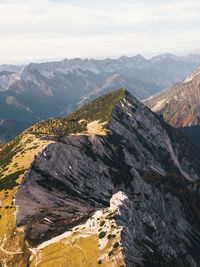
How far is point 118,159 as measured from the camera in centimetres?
17338

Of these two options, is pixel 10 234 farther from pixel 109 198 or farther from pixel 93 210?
pixel 109 198

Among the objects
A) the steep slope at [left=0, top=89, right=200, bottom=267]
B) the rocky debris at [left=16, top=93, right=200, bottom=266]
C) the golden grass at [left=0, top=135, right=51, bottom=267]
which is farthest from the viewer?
the rocky debris at [left=16, top=93, right=200, bottom=266]

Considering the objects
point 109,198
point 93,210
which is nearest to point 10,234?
point 93,210

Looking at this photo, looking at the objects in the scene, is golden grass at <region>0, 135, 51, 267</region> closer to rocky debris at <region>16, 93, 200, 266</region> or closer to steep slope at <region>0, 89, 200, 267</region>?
steep slope at <region>0, 89, 200, 267</region>

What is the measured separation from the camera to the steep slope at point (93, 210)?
221 ft

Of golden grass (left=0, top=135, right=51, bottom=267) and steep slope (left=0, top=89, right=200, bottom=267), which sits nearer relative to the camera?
golden grass (left=0, top=135, right=51, bottom=267)

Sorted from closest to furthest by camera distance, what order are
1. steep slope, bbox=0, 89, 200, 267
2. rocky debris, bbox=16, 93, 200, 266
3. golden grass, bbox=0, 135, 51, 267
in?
golden grass, bbox=0, 135, 51, 267
steep slope, bbox=0, 89, 200, 267
rocky debris, bbox=16, 93, 200, 266

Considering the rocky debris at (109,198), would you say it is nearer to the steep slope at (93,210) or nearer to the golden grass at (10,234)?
the steep slope at (93,210)

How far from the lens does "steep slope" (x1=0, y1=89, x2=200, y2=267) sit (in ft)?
221

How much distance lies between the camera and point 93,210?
352 ft

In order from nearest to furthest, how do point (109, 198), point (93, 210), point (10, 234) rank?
point (10, 234) → point (93, 210) → point (109, 198)

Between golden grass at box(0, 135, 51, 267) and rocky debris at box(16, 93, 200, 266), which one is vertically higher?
golden grass at box(0, 135, 51, 267)

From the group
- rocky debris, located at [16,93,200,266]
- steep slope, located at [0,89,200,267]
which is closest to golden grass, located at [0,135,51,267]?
steep slope, located at [0,89,200,267]

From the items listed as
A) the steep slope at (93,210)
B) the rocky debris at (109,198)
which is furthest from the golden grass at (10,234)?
the rocky debris at (109,198)
